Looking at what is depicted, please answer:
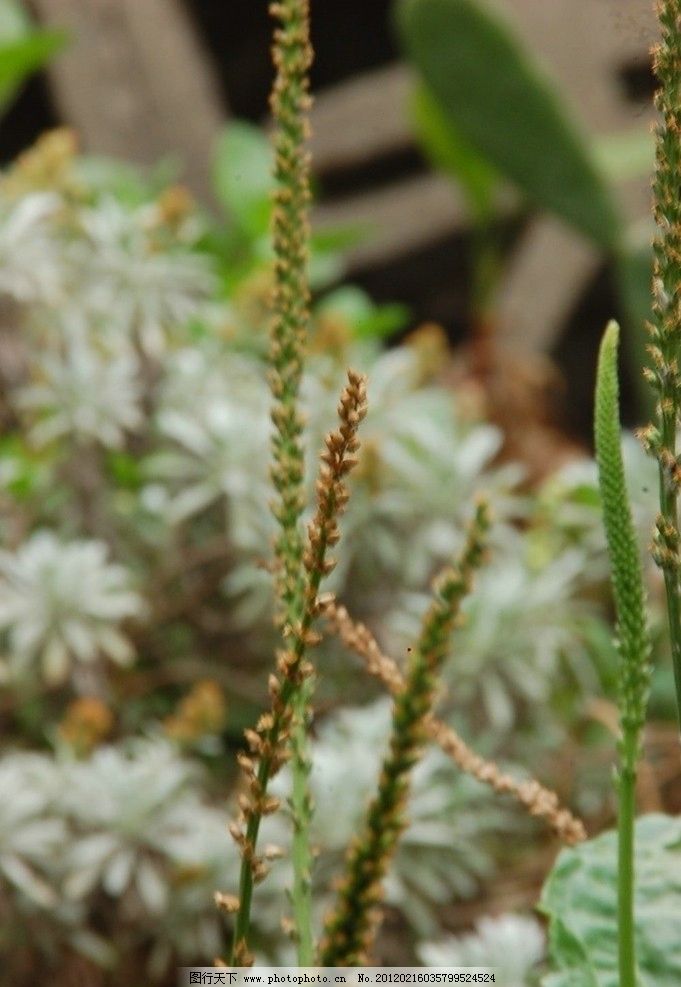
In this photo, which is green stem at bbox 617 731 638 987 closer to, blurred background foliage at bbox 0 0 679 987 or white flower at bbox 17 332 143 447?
blurred background foliage at bbox 0 0 679 987

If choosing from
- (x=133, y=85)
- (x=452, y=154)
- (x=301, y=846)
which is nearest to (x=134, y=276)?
(x=452, y=154)

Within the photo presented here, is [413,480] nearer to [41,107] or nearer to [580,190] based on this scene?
[580,190]

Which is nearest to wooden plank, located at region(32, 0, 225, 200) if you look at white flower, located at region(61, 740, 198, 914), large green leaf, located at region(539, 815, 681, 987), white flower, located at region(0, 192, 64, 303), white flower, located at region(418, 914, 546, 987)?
white flower, located at region(0, 192, 64, 303)

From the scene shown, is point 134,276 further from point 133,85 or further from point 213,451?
point 133,85

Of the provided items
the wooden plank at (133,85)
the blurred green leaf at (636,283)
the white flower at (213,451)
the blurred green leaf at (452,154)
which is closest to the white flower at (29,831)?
the white flower at (213,451)

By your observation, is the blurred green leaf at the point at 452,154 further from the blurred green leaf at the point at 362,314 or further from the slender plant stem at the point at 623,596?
the slender plant stem at the point at 623,596

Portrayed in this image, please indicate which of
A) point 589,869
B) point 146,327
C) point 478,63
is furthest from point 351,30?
point 589,869

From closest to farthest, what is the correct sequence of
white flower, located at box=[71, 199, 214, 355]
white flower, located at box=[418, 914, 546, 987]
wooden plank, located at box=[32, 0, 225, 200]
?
white flower, located at box=[418, 914, 546, 987]
white flower, located at box=[71, 199, 214, 355]
wooden plank, located at box=[32, 0, 225, 200]

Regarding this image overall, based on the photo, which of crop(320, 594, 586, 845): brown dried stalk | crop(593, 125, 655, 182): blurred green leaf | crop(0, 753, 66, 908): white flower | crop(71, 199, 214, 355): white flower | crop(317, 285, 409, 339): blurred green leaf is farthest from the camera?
crop(593, 125, 655, 182): blurred green leaf

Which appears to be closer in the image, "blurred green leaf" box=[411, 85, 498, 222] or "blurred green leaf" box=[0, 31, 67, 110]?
"blurred green leaf" box=[0, 31, 67, 110]
